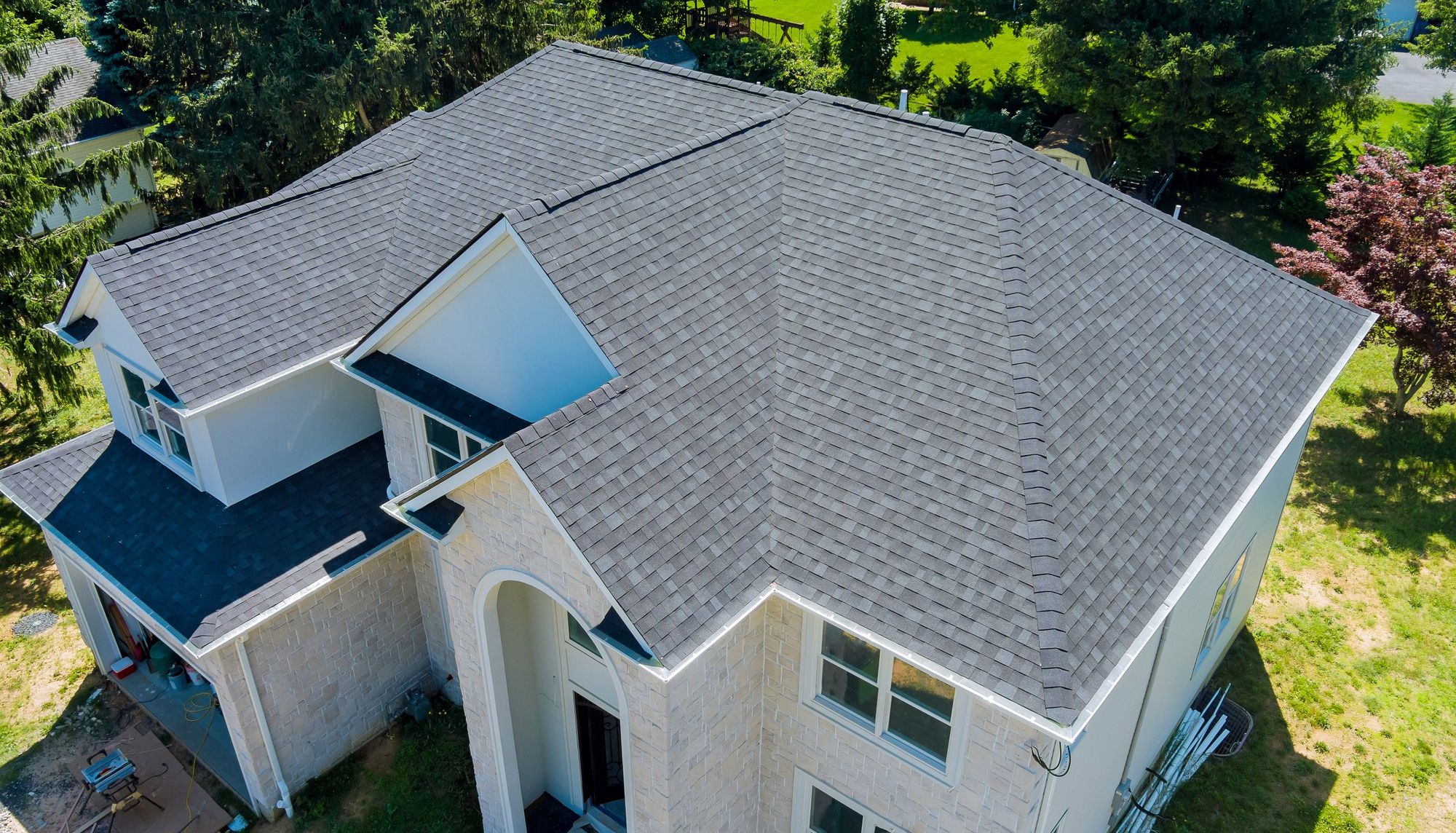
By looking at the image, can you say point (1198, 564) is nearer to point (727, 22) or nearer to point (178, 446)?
point (178, 446)

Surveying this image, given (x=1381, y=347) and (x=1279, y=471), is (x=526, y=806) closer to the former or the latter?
(x=1279, y=471)

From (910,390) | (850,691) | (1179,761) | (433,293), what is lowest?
(1179,761)

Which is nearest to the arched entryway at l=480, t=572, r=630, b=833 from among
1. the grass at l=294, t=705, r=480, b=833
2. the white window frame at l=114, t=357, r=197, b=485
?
the grass at l=294, t=705, r=480, b=833

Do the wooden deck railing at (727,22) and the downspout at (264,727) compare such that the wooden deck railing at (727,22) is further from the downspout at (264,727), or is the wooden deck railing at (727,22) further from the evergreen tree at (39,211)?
the downspout at (264,727)

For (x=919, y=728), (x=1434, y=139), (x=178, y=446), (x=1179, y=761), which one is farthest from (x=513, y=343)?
(x=1434, y=139)

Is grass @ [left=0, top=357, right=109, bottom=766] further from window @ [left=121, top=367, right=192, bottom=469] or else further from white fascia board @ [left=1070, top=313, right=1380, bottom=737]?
white fascia board @ [left=1070, top=313, right=1380, bottom=737]

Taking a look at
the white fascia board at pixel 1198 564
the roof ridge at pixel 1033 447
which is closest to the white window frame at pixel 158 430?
the roof ridge at pixel 1033 447

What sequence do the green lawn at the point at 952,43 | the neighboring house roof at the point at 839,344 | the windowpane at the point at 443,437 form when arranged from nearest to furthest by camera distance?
the neighboring house roof at the point at 839,344, the windowpane at the point at 443,437, the green lawn at the point at 952,43

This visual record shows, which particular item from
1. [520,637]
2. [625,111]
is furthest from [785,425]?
[625,111]

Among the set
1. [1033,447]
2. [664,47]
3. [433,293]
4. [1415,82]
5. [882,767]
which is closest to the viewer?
[1033,447]
